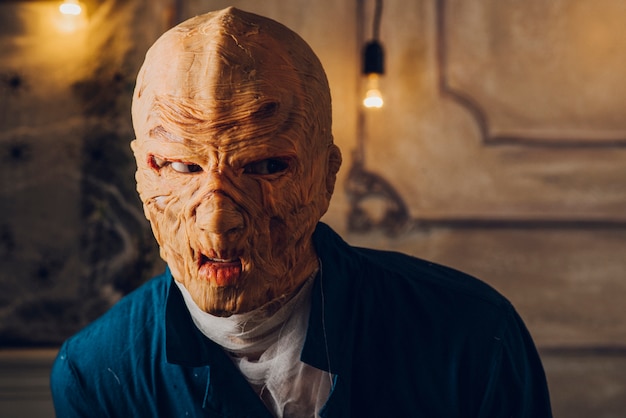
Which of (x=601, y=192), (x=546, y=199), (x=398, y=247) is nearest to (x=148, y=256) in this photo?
(x=398, y=247)

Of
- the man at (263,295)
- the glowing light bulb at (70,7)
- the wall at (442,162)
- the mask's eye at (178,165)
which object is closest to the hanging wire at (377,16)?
the wall at (442,162)

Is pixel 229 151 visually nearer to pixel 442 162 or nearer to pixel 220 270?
pixel 220 270

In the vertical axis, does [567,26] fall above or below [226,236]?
above

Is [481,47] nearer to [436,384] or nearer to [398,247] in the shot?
[398,247]

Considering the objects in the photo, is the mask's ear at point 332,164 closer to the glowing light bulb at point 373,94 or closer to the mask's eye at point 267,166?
the mask's eye at point 267,166

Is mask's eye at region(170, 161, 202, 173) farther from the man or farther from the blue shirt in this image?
the blue shirt

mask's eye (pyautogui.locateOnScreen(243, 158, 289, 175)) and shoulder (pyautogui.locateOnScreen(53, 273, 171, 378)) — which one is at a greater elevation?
mask's eye (pyautogui.locateOnScreen(243, 158, 289, 175))

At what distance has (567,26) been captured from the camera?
1.82 m

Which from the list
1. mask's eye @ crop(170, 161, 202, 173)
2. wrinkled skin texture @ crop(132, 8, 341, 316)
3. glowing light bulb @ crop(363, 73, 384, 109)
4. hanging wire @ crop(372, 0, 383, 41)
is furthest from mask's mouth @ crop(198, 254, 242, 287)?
hanging wire @ crop(372, 0, 383, 41)

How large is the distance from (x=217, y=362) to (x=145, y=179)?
264mm

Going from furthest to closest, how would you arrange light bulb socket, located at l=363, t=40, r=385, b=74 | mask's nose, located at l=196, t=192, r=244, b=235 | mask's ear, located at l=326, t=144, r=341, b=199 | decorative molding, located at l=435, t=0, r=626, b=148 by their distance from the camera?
decorative molding, located at l=435, t=0, r=626, b=148
light bulb socket, located at l=363, t=40, r=385, b=74
mask's ear, located at l=326, t=144, r=341, b=199
mask's nose, located at l=196, t=192, r=244, b=235

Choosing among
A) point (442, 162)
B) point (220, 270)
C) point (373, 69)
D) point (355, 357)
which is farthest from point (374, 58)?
point (220, 270)

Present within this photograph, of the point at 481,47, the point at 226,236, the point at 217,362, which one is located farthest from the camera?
the point at 481,47

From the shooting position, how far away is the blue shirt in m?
0.92
